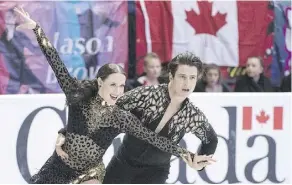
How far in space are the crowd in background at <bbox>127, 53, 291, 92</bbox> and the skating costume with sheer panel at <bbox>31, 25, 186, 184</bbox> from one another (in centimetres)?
252

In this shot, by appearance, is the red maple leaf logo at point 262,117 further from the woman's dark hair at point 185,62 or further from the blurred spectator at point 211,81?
the woman's dark hair at point 185,62

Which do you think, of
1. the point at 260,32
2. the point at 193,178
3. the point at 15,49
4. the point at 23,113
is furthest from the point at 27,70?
the point at 260,32

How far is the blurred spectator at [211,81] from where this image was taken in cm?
724

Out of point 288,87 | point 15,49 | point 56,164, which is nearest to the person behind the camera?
point 56,164

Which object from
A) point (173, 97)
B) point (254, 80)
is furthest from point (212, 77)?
point (173, 97)

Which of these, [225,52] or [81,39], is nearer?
[81,39]

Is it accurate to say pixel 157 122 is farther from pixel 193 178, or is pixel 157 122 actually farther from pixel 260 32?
pixel 260 32

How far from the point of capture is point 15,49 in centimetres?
723

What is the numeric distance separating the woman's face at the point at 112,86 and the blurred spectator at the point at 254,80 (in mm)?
3219

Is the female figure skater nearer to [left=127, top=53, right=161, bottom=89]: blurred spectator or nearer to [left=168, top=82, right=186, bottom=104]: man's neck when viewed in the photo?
[left=168, top=82, right=186, bottom=104]: man's neck

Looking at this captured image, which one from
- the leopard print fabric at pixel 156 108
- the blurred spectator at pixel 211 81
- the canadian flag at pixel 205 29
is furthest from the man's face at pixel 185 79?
the canadian flag at pixel 205 29

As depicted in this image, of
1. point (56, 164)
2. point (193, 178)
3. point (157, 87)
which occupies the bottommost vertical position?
point (193, 178)

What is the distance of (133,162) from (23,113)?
1.64 metres

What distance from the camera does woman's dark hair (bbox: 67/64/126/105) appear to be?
4.34 metres
